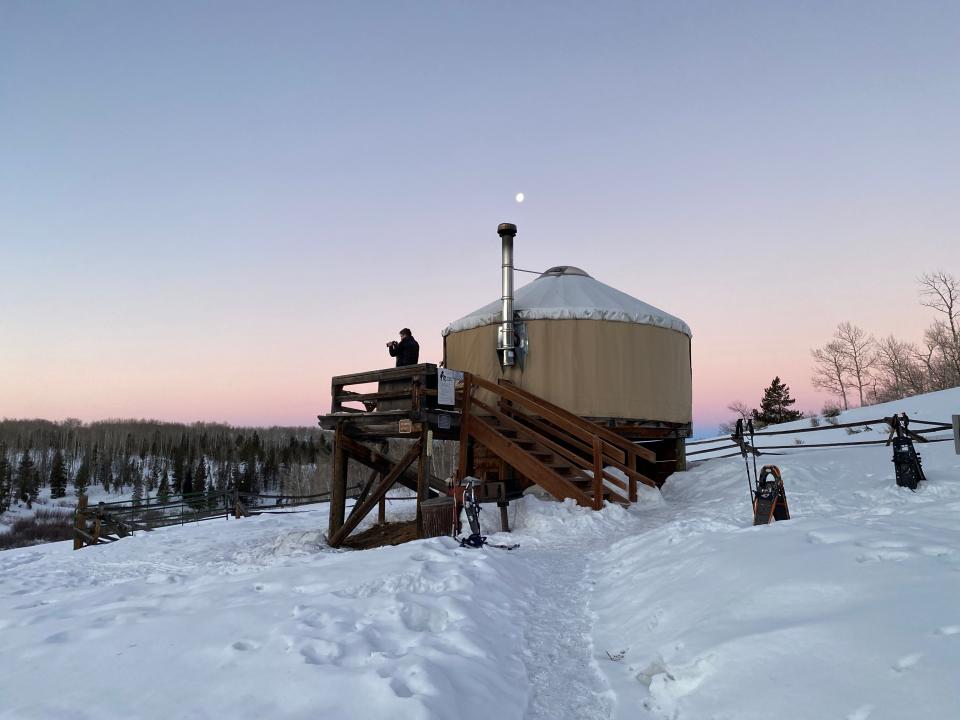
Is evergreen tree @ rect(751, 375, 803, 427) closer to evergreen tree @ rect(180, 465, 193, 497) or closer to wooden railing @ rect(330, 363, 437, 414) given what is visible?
wooden railing @ rect(330, 363, 437, 414)

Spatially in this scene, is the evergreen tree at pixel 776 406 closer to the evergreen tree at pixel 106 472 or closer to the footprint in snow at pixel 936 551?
the footprint in snow at pixel 936 551

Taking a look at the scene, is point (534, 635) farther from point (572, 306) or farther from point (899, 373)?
point (899, 373)

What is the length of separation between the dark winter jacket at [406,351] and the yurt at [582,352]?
7.13ft

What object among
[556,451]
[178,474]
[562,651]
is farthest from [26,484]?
[562,651]

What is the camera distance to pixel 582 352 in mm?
12047

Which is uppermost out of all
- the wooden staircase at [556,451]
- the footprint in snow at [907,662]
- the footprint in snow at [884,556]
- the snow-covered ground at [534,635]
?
the wooden staircase at [556,451]

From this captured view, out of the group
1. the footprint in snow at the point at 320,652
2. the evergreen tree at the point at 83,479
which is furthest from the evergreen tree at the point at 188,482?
the footprint in snow at the point at 320,652

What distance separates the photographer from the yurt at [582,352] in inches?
471

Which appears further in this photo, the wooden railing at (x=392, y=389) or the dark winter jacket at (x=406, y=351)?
the dark winter jacket at (x=406, y=351)

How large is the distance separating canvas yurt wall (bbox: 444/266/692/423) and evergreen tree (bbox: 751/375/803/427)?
24.9 meters

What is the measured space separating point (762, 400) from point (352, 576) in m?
36.4

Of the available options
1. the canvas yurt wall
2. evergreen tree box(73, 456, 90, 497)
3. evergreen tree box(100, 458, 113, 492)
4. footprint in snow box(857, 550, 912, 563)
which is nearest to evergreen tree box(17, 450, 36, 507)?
evergreen tree box(73, 456, 90, 497)

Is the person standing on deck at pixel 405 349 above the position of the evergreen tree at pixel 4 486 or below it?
above

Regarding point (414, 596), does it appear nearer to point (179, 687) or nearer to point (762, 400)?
point (179, 687)
